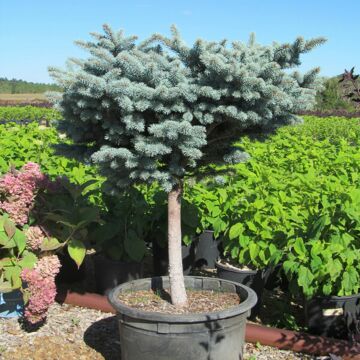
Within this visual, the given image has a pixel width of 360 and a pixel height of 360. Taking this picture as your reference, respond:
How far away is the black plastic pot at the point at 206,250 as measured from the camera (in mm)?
4629

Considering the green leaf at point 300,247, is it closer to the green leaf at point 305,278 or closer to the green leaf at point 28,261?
the green leaf at point 305,278

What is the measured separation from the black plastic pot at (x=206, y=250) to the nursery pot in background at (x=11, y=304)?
153 cm

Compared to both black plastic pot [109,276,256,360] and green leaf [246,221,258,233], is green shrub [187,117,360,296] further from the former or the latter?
black plastic pot [109,276,256,360]

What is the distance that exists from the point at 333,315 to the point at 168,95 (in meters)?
1.81

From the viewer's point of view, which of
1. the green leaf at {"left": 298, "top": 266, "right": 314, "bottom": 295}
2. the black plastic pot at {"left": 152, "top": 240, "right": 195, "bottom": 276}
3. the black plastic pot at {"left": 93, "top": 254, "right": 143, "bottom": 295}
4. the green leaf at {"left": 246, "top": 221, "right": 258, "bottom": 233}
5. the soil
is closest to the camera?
the soil

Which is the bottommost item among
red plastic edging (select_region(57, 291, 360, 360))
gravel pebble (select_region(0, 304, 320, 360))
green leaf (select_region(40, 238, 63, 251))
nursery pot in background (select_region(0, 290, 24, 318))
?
gravel pebble (select_region(0, 304, 320, 360))

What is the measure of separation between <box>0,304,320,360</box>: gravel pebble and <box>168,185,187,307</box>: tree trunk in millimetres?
604

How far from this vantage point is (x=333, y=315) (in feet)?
11.1

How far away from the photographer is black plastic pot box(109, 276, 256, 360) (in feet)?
8.85

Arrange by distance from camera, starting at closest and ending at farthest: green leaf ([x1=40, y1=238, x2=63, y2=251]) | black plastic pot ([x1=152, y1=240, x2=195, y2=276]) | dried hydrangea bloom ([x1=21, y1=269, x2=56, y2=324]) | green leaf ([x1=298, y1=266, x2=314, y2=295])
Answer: green leaf ([x1=298, y1=266, x2=314, y2=295])
dried hydrangea bloom ([x1=21, y1=269, x2=56, y2=324])
green leaf ([x1=40, y1=238, x2=63, y2=251])
black plastic pot ([x1=152, y1=240, x2=195, y2=276])

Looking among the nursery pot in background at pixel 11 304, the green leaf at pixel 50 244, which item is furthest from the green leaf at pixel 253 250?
the nursery pot in background at pixel 11 304

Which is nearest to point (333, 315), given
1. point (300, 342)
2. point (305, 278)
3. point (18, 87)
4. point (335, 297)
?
point (335, 297)

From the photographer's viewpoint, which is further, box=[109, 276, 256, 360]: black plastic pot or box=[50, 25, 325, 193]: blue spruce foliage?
box=[109, 276, 256, 360]: black plastic pot

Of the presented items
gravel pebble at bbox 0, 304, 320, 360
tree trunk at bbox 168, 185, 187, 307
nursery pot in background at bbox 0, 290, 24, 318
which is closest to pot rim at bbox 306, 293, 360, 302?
gravel pebble at bbox 0, 304, 320, 360
